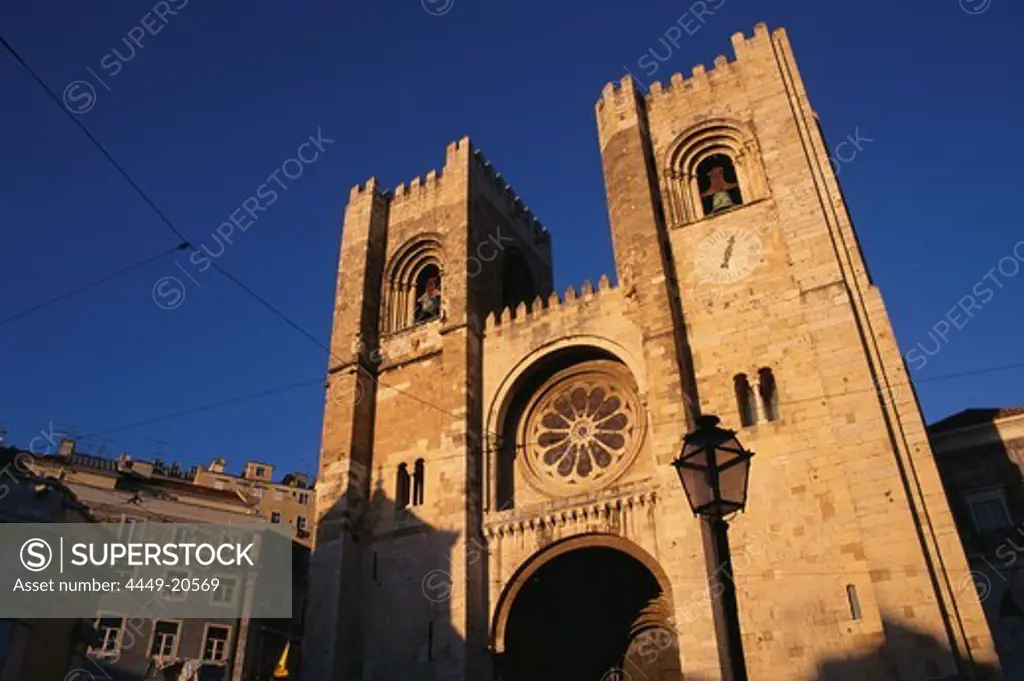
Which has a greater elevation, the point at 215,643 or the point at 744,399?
the point at 744,399

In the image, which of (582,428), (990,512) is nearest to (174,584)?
(582,428)

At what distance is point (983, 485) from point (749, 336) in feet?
21.3

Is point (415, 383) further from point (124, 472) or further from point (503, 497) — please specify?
point (124, 472)

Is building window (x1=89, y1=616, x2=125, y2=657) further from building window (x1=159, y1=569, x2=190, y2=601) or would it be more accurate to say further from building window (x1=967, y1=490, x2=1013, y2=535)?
building window (x1=967, y1=490, x2=1013, y2=535)

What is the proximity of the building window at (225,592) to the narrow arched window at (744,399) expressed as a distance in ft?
66.6

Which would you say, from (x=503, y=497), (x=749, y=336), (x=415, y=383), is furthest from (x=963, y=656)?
(x=415, y=383)

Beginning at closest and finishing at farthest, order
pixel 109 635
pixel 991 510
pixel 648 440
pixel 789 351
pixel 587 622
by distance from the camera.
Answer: pixel 789 351 < pixel 991 510 < pixel 648 440 < pixel 587 622 < pixel 109 635

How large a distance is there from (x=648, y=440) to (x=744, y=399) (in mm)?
2490

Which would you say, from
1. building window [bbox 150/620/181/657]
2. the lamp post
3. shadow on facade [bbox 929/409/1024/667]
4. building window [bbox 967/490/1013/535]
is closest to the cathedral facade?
shadow on facade [bbox 929/409/1024/667]

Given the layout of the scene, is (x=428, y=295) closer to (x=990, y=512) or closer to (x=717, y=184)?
(x=717, y=184)

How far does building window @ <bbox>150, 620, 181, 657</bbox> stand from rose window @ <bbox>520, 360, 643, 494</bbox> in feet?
49.1

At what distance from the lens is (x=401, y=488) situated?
800 inches

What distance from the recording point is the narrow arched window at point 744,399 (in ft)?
53.2

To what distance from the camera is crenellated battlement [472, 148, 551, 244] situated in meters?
25.5
